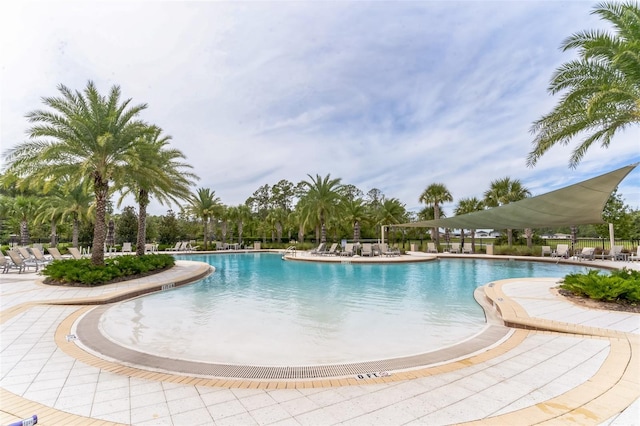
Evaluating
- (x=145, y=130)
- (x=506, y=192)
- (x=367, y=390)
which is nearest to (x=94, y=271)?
(x=145, y=130)

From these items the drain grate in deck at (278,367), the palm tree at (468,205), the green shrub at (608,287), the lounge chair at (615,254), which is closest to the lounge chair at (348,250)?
the lounge chair at (615,254)

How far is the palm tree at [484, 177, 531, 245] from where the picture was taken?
25.4 meters

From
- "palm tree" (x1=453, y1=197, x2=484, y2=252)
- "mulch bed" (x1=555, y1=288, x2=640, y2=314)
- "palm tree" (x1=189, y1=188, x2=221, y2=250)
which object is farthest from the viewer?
"palm tree" (x1=189, y1=188, x2=221, y2=250)

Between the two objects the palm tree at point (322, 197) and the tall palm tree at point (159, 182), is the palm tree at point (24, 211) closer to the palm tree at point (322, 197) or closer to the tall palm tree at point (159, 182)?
the tall palm tree at point (159, 182)

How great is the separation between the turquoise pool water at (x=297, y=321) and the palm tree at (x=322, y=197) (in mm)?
15540

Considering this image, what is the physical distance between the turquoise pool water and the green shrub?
2.21 meters

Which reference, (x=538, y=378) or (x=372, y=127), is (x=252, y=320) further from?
(x=372, y=127)

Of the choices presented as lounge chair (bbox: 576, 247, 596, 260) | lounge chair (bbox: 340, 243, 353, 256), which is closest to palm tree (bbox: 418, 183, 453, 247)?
lounge chair (bbox: 340, 243, 353, 256)

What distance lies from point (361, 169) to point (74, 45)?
24.8 m

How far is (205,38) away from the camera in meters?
9.34

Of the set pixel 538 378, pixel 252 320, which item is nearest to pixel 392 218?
pixel 252 320

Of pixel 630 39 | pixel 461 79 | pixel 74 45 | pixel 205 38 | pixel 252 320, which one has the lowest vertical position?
pixel 252 320

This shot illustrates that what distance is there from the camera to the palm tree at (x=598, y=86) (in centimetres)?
677

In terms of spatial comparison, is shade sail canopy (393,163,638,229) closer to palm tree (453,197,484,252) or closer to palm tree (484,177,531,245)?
palm tree (484,177,531,245)
